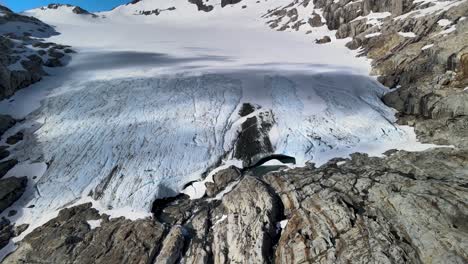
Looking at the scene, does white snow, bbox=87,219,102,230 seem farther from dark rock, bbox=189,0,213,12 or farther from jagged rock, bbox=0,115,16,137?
dark rock, bbox=189,0,213,12

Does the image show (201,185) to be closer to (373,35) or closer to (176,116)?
(176,116)

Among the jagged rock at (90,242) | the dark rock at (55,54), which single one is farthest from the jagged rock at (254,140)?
the dark rock at (55,54)

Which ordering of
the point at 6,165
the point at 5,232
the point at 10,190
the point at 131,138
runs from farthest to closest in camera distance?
the point at 131,138 < the point at 6,165 < the point at 10,190 < the point at 5,232

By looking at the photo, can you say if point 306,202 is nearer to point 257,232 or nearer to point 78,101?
point 257,232

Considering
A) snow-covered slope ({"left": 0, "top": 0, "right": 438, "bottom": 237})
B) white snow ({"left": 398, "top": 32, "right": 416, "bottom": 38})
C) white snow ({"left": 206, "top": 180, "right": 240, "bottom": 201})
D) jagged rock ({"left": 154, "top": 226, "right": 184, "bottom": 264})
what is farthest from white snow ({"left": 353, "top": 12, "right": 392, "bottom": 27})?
jagged rock ({"left": 154, "top": 226, "right": 184, "bottom": 264})

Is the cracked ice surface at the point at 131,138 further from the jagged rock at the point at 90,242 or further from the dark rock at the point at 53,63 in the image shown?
the dark rock at the point at 53,63

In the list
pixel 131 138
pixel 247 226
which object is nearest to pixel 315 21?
pixel 131 138
